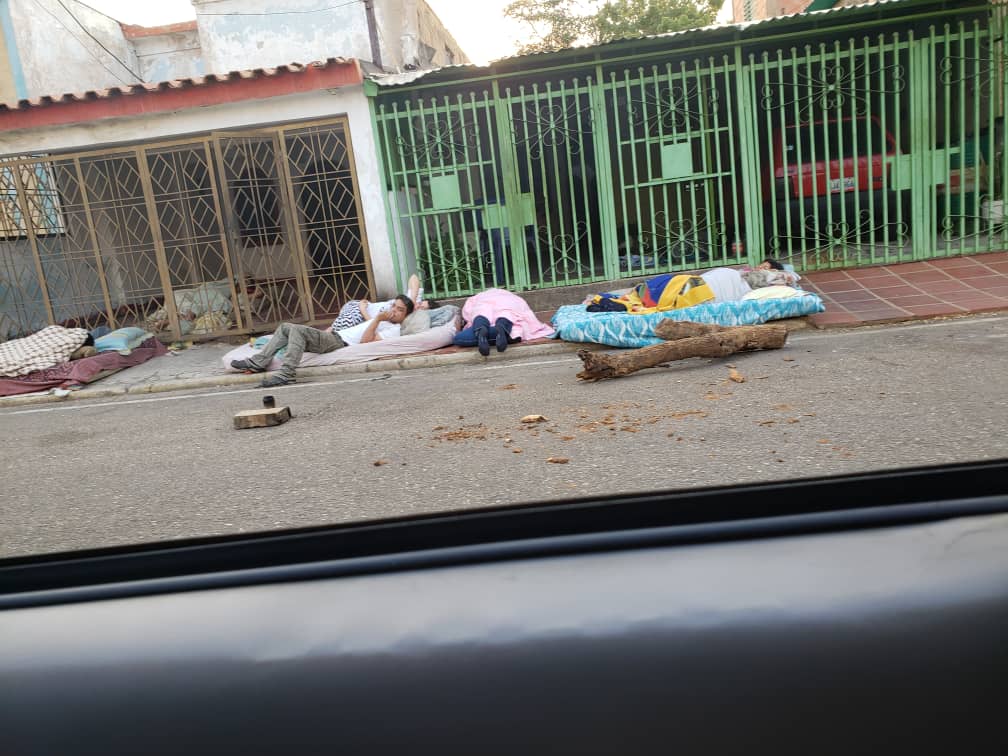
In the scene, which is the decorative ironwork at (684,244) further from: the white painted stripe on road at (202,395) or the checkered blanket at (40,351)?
the checkered blanket at (40,351)

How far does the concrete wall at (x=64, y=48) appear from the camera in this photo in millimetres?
15469

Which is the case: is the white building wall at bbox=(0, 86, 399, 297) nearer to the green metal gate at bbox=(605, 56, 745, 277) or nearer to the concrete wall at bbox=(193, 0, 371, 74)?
the green metal gate at bbox=(605, 56, 745, 277)

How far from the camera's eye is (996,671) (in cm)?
82

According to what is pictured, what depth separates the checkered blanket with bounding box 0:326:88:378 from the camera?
841 centimetres

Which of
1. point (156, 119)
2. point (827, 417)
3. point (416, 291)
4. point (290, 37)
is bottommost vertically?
point (827, 417)

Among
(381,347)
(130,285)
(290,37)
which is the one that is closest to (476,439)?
(381,347)

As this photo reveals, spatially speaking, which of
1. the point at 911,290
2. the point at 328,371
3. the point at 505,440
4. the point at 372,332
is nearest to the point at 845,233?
the point at 911,290

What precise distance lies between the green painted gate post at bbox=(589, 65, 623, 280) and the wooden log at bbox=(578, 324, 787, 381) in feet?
11.0

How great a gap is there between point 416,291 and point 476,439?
450 centimetres

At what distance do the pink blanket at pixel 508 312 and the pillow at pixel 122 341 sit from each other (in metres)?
3.83

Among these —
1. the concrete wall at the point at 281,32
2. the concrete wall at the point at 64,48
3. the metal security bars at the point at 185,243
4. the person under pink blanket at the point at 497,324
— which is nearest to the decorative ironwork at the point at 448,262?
the metal security bars at the point at 185,243

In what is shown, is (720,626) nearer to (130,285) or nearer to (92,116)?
(92,116)

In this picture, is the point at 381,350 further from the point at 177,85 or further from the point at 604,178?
the point at 177,85

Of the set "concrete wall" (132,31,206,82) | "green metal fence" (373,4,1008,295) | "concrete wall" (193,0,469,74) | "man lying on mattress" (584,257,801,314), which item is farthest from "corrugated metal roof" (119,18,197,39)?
"man lying on mattress" (584,257,801,314)
